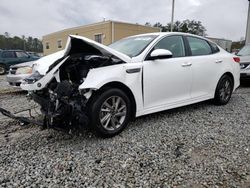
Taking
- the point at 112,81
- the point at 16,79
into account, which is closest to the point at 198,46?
the point at 112,81

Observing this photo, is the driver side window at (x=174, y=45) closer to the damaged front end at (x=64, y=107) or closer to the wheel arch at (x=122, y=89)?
the wheel arch at (x=122, y=89)

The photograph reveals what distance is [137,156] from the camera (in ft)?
8.97

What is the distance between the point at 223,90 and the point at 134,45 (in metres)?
2.37

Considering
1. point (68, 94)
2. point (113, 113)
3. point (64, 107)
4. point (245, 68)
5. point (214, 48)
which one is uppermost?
point (214, 48)

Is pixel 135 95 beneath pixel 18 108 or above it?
above

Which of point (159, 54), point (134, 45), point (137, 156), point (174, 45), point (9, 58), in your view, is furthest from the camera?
point (9, 58)

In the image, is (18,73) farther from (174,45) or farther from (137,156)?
(137,156)

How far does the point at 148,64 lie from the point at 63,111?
4.80ft

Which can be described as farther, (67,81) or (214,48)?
(214,48)

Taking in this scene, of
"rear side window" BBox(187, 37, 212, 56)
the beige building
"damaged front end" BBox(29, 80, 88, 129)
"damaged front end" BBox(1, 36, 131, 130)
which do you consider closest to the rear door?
"rear side window" BBox(187, 37, 212, 56)

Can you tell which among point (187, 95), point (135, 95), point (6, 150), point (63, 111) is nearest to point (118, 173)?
point (63, 111)

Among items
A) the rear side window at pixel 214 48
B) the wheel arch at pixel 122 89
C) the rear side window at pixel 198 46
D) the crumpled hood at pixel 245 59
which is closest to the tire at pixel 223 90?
the rear side window at pixel 214 48

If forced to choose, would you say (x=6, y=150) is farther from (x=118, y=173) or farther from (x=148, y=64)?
(x=148, y=64)

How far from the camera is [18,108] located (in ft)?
16.1
